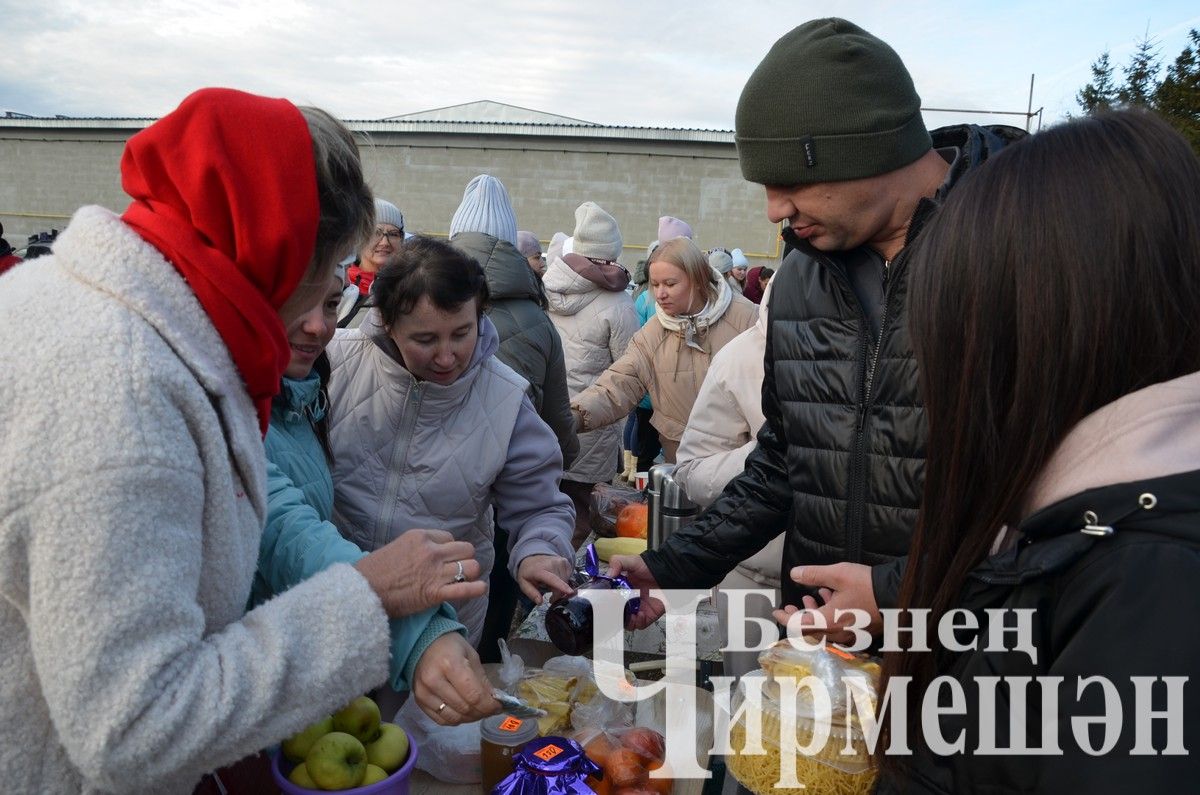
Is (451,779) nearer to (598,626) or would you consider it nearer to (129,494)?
(598,626)

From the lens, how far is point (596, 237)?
5.44m

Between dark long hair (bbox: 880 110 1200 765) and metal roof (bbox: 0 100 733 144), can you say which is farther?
metal roof (bbox: 0 100 733 144)

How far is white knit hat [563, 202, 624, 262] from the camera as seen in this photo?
5391 millimetres

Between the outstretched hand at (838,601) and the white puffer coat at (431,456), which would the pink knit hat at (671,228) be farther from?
the outstretched hand at (838,601)

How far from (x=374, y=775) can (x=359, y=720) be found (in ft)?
0.36

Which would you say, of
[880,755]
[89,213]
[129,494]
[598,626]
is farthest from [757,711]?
[89,213]

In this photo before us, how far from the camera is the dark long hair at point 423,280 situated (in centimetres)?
237

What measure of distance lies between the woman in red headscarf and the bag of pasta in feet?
2.12

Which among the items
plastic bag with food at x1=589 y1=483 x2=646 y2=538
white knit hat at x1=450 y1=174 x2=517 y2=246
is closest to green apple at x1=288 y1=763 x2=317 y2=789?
plastic bag with food at x1=589 y1=483 x2=646 y2=538

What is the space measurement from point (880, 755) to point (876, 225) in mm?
1161

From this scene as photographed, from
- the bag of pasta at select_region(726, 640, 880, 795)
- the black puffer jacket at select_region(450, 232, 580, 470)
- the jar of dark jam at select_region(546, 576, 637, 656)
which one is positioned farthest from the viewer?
the black puffer jacket at select_region(450, 232, 580, 470)

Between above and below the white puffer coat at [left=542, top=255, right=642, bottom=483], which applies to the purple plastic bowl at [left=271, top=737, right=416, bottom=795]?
below

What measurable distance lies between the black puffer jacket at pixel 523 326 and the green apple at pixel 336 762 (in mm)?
2142

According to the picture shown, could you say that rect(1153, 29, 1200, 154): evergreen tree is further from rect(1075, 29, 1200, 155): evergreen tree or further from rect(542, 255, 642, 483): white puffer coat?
rect(542, 255, 642, 483): white puffer coat
